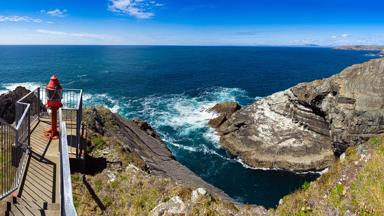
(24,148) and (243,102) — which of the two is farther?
(243,102)

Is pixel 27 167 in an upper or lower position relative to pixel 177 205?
upper

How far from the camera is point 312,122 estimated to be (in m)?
37.9

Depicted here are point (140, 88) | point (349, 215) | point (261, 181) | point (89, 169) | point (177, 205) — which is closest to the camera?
point (349, 215)

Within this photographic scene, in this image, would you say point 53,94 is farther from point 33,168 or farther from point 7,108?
point 7,108

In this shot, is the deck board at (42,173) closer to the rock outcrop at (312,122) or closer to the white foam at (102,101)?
the rock outcrop at (312,122)

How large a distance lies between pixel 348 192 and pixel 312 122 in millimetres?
32777

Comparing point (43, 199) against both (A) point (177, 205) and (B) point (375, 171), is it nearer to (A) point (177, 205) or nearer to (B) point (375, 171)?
(A) point (177, 205)

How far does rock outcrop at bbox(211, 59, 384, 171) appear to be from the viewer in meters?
31.9

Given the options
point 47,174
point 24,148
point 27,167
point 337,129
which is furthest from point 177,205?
point 337,129

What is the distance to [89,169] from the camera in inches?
444

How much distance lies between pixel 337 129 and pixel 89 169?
Result: 31.1 metres

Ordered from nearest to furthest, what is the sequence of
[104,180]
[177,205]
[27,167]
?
1. [177,205]
2. [27,167]
3. [104,180]

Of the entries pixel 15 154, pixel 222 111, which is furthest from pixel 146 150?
pixel 222 111

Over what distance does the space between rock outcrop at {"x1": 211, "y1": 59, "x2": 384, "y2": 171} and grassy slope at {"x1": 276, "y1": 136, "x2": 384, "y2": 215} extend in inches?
1014
